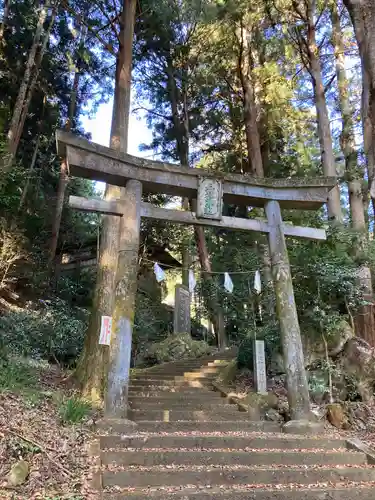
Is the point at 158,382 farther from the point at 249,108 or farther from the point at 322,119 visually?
the point at 249,108

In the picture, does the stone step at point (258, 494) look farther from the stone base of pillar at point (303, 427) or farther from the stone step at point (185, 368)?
the stone step at point (185, 368)

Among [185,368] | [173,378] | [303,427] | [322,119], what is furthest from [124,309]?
[322,119]

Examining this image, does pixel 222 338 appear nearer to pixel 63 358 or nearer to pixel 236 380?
pixel 236 380

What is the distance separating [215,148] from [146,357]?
32.8 feet

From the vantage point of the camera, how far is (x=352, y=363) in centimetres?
806

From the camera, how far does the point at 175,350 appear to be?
1213 cm

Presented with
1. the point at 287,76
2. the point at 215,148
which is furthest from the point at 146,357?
the point at 287,76

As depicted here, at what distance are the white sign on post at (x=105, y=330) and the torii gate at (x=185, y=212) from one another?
0.23 meters

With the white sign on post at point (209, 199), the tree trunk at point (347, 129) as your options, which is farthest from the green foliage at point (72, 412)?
the tree trunk at point (347, 129)

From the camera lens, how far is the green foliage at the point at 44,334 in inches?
346

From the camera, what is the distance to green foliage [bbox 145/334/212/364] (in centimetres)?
1198

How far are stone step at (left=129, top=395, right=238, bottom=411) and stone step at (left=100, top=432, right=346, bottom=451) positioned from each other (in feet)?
4.43

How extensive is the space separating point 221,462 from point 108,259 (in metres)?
4.13

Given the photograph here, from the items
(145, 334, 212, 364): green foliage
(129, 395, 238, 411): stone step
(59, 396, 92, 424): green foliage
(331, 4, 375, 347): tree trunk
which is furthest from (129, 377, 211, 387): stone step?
(331, 4, 375, 347): tree trunk
